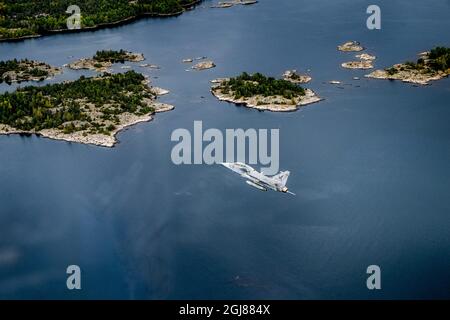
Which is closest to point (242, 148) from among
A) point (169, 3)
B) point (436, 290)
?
point (436, 290)

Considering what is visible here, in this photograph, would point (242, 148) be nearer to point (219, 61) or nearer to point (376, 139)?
point (376, 139)

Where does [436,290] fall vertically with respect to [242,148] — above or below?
below

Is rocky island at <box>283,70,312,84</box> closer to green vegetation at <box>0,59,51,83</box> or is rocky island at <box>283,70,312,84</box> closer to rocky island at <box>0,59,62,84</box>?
rocky island at <box>0,59,62,84</box>

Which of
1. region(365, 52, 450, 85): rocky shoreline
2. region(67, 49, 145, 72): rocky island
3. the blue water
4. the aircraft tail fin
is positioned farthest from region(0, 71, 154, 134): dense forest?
region(365, 52, 450, 85): rocky shoreline

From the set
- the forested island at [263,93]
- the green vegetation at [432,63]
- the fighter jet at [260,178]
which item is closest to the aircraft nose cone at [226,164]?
the fighter jet at [260,178]

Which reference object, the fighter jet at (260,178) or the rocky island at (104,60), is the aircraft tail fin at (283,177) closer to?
the fighter jet at (260,178)

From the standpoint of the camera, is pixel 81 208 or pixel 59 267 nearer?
pixel 59 267
